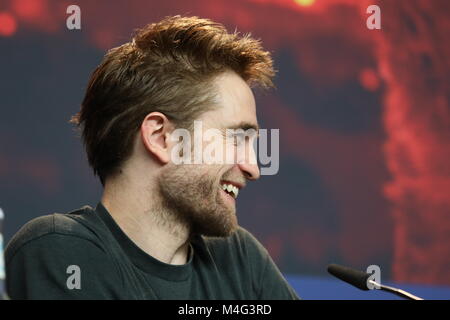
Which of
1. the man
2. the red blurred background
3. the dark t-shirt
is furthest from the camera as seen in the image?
the red blurred background

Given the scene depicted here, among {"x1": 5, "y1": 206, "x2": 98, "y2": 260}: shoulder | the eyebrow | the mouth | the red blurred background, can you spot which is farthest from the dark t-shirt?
the red blurred background

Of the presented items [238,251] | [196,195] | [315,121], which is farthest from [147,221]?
[315,121]

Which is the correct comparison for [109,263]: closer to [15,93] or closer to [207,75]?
[207,75]

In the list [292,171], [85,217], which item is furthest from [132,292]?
[292,171]

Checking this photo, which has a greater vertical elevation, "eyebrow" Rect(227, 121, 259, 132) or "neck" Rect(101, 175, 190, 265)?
"eyebrow" Rect(227, 121, 259, 132)

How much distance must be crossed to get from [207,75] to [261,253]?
0.42 meters

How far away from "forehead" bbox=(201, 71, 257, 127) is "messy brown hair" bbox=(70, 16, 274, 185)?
18 millimetres

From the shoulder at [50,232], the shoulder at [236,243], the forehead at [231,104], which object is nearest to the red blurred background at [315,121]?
the shoulder at [236,243]

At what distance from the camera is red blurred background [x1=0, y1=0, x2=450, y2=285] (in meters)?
2.65

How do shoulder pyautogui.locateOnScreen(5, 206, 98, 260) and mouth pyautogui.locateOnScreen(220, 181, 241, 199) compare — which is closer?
shoulder pyautogui.locateOnScreen(5, 206, 98, 260)

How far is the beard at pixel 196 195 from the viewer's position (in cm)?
129

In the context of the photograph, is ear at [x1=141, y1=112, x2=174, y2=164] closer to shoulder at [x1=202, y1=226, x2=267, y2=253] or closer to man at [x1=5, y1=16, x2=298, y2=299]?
man at [x1=5, y1=16, x2=298, y2=299]

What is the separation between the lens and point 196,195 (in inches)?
50.8

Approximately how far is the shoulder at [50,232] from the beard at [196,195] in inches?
7.4
